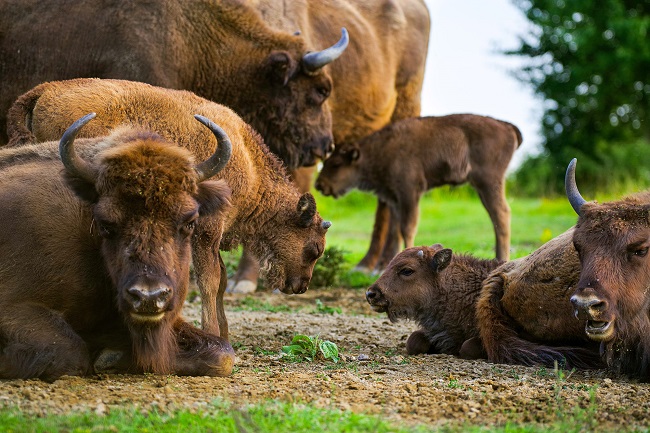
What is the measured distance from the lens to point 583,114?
34.9 m

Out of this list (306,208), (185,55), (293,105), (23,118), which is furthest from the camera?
(293,105)

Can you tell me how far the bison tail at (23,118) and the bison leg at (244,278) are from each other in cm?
494

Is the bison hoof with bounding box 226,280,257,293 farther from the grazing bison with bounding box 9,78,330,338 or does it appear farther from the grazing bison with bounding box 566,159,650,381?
the grazing bison with bounding box 566,159,650,381

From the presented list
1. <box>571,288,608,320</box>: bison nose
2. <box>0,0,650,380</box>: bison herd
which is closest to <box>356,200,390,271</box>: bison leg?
<box>0,0,650,380</box>: bison herd

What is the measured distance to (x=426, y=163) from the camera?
13.8 metres

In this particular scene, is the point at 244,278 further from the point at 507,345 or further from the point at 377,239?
the point at 507,345

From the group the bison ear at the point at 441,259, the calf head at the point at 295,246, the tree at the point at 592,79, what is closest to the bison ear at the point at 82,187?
the calf head at the point at 295,246

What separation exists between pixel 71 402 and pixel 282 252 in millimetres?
3746

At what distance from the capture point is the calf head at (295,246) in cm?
894

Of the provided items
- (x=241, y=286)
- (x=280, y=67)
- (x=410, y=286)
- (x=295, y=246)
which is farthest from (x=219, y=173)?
(x=241, y=286)

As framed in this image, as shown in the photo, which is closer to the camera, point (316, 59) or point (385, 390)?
point (385, 390)

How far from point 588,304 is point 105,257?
327 cm

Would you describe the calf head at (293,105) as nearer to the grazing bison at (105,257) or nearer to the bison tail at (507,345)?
the bison tail at (507,345)

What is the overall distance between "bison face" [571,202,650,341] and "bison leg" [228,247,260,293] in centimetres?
660
